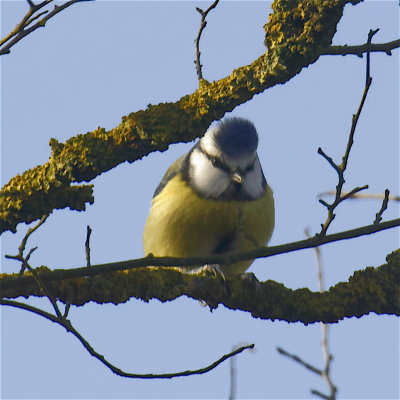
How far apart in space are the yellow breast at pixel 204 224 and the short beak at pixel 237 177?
13 cm

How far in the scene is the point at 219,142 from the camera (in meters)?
4.82

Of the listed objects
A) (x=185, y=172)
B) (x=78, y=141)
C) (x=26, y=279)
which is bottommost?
(x=26, y=279)

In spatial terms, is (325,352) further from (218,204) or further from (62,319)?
(62,319)

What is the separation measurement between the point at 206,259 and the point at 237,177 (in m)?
2.05

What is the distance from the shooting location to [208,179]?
478 centimetres

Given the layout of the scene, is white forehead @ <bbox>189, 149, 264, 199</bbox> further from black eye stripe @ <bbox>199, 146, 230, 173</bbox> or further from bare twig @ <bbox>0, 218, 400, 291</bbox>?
bare twig @ <bbox>0, 218, 400, 291</bbox>

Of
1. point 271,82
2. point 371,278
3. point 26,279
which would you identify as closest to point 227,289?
point 371,278

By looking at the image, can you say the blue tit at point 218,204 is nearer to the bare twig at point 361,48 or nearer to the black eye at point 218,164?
the black eye at point 218,164

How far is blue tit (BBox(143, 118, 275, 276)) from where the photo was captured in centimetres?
461

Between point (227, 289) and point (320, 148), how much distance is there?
0.99 meters

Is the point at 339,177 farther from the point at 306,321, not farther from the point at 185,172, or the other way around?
the point at 185,172

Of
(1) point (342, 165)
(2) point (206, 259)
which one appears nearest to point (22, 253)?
(2) point (206, 259)

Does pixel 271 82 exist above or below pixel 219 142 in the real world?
below

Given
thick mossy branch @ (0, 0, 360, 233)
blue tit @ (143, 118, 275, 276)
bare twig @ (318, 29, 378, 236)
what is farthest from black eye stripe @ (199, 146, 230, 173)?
bare twig @ (318, 29, 378, 236)
